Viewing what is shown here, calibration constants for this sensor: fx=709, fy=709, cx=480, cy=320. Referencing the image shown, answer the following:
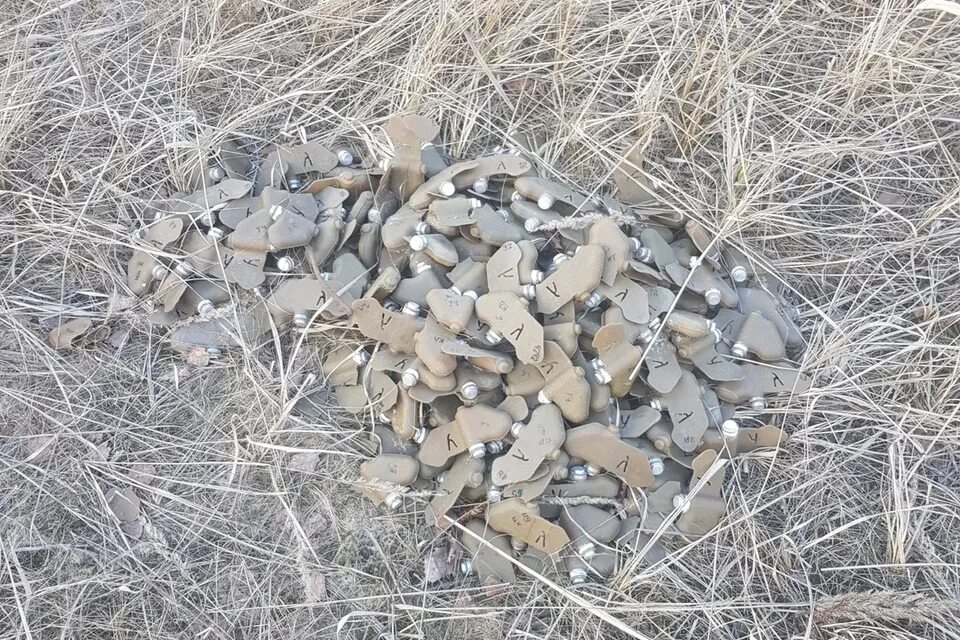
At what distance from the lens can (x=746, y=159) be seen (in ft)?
8.38

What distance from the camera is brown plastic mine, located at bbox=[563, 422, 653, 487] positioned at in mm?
1999

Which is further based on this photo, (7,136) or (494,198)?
(7,136)

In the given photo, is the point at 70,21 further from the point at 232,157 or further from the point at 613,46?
the point at 613,46

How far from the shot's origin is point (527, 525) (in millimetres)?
1969

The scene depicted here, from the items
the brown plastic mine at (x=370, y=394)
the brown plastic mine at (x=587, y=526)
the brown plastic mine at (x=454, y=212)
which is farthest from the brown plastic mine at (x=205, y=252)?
the brown plastic mine at (x=587, y=526)

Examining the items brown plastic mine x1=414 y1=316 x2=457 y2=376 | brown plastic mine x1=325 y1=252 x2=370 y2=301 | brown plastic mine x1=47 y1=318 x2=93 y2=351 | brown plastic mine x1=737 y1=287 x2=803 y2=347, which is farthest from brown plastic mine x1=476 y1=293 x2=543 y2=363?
brown plastic mine x1=47 y1=318 x2=93 y2=351

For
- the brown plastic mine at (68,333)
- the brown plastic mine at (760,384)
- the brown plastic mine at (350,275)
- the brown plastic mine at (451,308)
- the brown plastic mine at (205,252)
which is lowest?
the brown plastic mine at (68,333)

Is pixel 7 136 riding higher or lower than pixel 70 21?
lower

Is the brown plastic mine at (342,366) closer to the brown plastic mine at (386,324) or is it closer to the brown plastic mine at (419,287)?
the brown plastic mine at (386,324)

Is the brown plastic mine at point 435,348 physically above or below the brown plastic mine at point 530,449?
above

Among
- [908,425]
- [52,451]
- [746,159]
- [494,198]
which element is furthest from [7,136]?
[908,425]

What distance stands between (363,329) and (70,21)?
7.16 ft

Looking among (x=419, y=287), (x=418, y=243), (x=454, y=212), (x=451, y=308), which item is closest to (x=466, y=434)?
(x=451, y=308)

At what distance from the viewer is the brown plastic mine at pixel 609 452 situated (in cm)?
200
